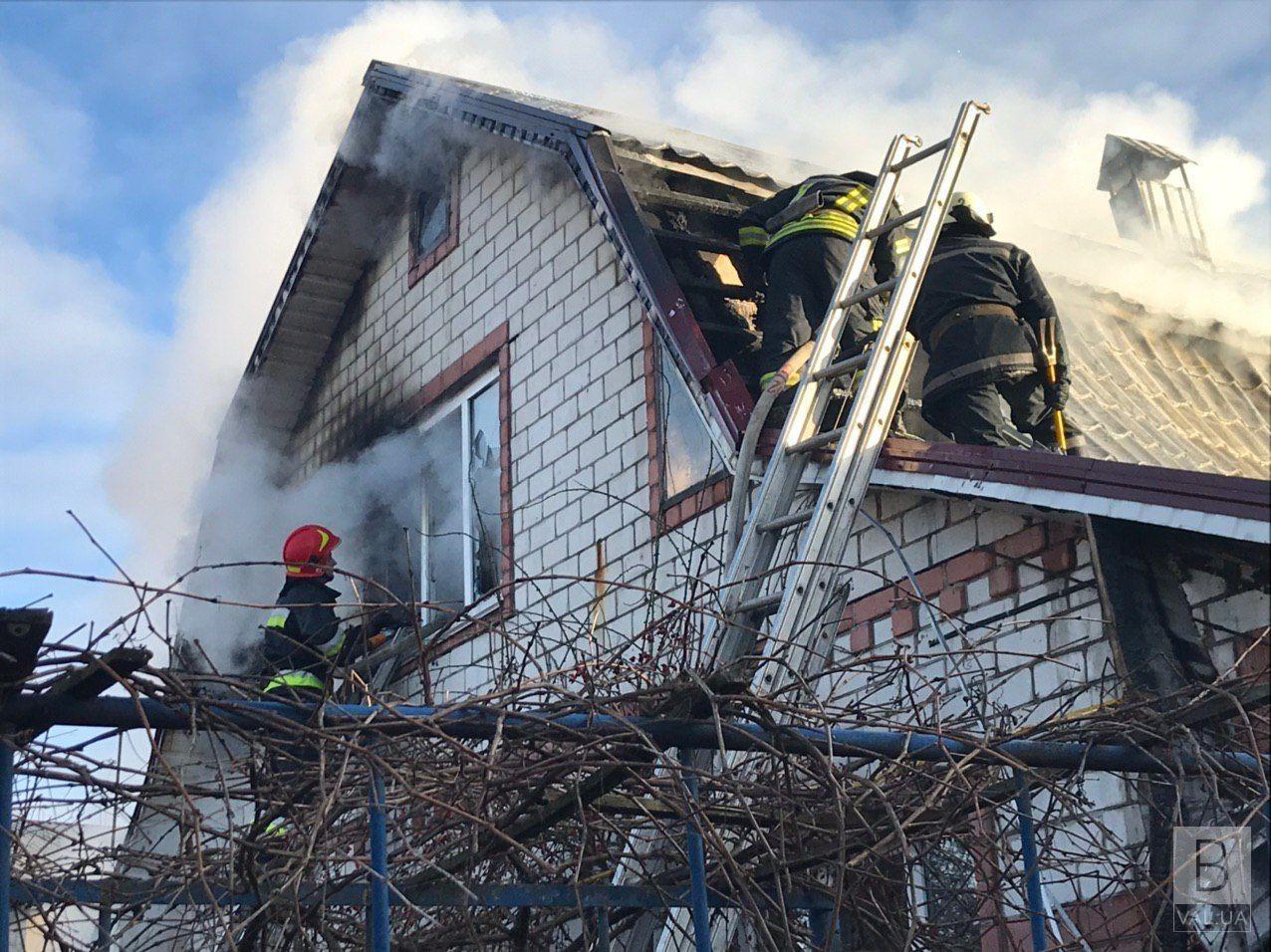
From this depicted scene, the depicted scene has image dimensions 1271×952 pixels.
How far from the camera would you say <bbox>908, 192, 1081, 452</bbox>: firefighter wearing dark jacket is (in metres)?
6.64

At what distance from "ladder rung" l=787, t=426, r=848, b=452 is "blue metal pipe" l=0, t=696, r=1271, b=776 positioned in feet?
6.25

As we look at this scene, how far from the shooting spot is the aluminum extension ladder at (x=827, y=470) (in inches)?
212

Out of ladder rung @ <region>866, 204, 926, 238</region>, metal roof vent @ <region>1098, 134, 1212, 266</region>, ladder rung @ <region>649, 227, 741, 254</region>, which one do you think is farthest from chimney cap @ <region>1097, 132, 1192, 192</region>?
ladder rung @ <region>866, 204, 926, 238</region>

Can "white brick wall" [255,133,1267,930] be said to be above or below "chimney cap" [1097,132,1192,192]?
below

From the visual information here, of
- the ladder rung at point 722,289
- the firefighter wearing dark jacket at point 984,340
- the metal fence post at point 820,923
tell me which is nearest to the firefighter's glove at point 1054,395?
the firefighter wearing dark jacket at point 984,340

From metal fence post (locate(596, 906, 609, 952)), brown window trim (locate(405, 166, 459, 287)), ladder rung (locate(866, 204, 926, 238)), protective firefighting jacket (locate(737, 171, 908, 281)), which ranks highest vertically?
brown window trim (locate(405, 166, 459, 287))

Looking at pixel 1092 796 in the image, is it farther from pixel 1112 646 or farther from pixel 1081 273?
pixel 1081 273

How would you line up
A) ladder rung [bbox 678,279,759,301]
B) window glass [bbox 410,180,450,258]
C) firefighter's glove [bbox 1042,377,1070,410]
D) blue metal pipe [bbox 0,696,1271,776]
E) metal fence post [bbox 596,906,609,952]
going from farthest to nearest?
window glass [bbox 410,180,450,258] → ladder rung [bbox 678,279,759,301] → firefighter's glove [bbox 1042,377,1070,410] → metal fence post [bbox 596,906,609,952] → blue metal pipe [bbox 0,696,1271,776]

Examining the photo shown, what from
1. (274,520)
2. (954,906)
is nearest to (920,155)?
(954,906)

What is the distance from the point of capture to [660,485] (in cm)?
770

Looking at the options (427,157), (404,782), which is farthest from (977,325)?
(427,157)

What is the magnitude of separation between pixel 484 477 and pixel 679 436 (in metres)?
2.12

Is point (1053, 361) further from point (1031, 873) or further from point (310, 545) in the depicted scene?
point (310, 545)

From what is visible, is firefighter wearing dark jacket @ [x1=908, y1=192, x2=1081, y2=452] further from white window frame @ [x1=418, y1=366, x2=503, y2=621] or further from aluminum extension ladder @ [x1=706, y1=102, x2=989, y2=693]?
white window frame @ [x1=418, y1=366, x2=503, y2=621]
